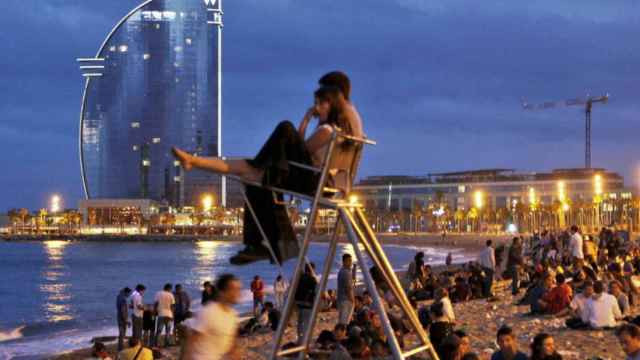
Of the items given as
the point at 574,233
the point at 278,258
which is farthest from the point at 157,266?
the point at 278,258

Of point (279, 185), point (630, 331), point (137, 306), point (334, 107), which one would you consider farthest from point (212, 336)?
point (137, 306)

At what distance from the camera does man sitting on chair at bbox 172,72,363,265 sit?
177 inches

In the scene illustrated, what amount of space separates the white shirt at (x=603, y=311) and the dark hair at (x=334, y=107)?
29.8ft

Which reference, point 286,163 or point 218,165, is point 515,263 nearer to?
point 286,163

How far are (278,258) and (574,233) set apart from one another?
17948mm

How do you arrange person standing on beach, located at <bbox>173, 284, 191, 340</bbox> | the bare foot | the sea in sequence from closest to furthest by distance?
the bare foot
person standing on beach, located at <bbox>173, 284, 191, 340</bbox>
the sea

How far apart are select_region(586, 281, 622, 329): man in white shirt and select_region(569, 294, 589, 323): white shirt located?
0.07m

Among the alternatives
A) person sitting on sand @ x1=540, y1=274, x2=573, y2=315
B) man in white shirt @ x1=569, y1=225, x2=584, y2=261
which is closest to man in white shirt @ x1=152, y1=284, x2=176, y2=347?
person sitting on sand @ x1=540, y1=274, x2=573, y2=315

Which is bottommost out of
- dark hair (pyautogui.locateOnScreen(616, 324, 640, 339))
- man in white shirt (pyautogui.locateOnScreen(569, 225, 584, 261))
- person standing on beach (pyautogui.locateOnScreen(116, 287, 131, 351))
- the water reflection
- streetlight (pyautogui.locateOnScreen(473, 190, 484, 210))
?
the water reflection

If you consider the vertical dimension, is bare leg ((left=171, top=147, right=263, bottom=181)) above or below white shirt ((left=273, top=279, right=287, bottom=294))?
above

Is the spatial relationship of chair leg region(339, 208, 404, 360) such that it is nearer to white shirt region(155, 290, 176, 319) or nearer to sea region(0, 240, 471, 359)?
sea region(0, 240, 471, 359)

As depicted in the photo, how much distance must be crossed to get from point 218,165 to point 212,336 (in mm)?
884

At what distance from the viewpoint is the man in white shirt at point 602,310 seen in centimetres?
1268

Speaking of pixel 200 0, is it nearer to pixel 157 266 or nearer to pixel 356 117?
pixel 157 266
